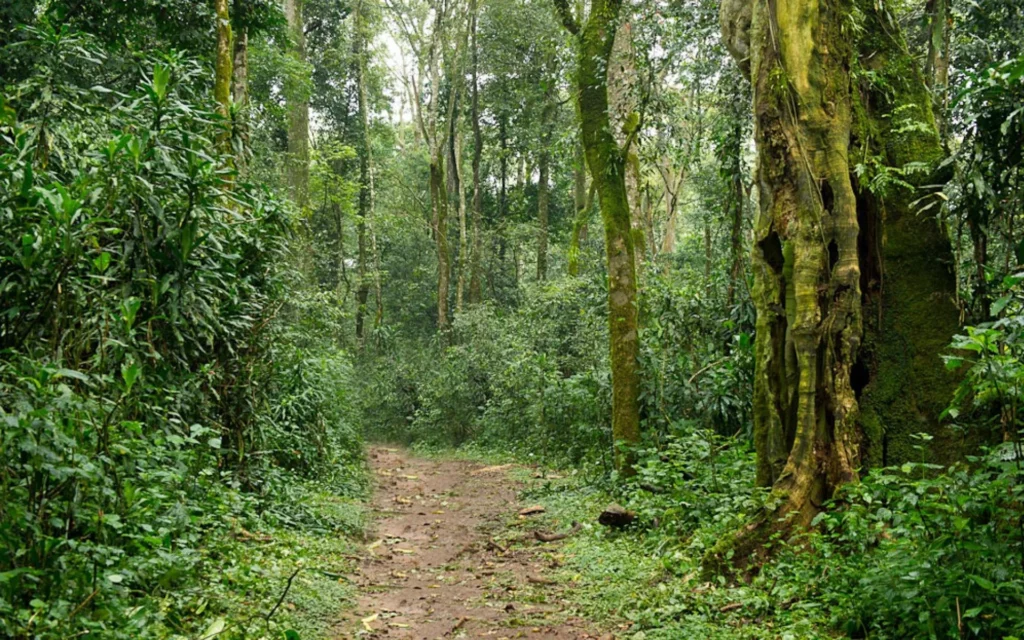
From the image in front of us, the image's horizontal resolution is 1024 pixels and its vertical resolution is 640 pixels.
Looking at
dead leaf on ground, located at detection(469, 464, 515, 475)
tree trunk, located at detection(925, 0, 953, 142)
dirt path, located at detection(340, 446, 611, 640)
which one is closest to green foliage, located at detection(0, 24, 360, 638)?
dirt path, located at detection(340, 446, 611, 640)

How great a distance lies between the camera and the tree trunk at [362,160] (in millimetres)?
25844

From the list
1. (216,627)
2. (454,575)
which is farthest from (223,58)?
(216,627)

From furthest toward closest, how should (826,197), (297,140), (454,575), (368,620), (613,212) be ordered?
(297,140) → (613,212) → (454,575) → (826,197) → (368,620)

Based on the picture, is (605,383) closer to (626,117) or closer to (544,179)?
(626,117)

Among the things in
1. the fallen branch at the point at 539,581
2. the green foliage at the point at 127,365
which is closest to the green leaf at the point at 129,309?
the green foliage at the point at 127,365

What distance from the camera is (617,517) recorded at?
781 cm

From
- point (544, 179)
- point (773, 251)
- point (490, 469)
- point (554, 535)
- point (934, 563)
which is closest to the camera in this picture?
point (934, 563)

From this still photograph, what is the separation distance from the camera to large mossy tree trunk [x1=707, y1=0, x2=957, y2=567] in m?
5.82

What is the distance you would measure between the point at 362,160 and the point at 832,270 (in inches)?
1017

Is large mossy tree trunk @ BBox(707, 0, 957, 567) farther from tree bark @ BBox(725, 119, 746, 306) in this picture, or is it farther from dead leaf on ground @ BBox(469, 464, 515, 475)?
dead leaf on ground @ BBox(469, 464, 515, 475)

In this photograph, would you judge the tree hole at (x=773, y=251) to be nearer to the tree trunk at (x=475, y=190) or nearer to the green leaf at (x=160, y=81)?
the green leaf at (x=160, y=81)

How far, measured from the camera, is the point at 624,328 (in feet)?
32.2

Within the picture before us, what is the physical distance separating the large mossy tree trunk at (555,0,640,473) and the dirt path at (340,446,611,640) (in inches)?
83.2

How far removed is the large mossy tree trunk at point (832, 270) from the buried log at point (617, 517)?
67.4 inches
